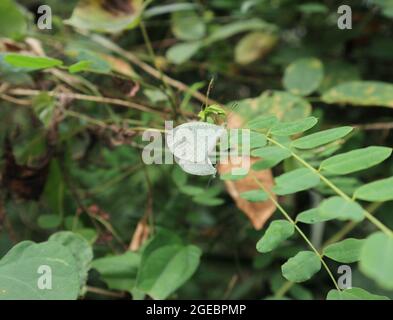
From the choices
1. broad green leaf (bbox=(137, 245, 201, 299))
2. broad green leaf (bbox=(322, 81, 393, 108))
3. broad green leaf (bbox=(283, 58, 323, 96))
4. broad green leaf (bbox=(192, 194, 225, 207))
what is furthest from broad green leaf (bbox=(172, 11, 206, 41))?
broad green leaf (bbox=(137, 245, 201, 299))

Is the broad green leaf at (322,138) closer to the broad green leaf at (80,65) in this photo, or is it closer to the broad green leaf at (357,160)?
the broad green leaf at (357,160)

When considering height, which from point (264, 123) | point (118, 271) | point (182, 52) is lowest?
point (118, 271)

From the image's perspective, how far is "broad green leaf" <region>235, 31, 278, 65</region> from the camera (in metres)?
1.15

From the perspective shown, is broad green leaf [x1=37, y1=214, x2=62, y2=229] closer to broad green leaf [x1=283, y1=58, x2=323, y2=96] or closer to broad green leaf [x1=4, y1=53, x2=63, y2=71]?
broad green leaf [x1=4, y1=53, x2=63, y2=71]

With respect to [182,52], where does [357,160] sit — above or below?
below

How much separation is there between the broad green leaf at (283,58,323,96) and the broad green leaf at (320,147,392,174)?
0.48 meters

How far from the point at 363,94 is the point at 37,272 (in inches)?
25.7

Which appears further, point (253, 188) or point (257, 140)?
point (253, 188)

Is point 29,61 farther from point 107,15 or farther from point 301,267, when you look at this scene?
point 301,267

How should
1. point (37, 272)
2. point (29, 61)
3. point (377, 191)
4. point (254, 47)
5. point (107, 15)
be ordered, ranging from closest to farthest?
point (377, 191) → point (37, 272) → point (29, 61) → point (107, 15) → point (254, 47)

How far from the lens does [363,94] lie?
933 mm

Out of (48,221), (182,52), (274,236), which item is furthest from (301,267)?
(182,52)

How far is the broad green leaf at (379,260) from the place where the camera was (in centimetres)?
31
